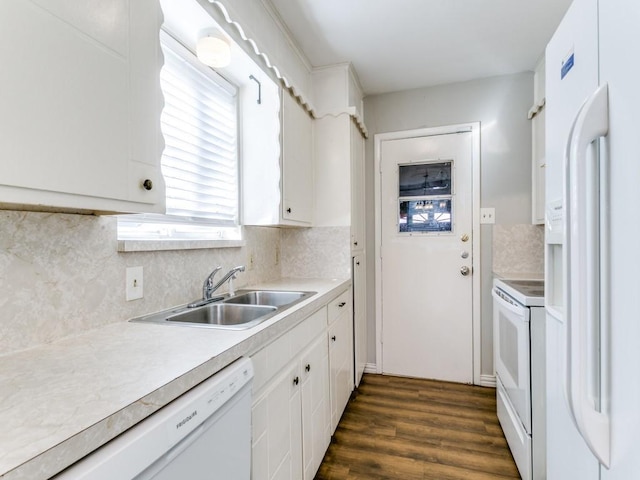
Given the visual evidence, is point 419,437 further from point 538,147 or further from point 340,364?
point 538,147

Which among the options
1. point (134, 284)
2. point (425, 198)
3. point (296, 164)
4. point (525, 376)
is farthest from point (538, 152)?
point (134, 284)

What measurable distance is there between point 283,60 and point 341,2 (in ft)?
1.47

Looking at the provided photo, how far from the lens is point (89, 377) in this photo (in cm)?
74

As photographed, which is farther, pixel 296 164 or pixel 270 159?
pixel 296 164

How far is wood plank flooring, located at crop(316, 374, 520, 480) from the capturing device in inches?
69.2

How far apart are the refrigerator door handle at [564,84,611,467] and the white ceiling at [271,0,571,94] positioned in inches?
64.9

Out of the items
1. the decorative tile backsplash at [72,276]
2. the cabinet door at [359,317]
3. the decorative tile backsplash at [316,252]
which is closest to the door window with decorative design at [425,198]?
the cabinet door at [359,317]

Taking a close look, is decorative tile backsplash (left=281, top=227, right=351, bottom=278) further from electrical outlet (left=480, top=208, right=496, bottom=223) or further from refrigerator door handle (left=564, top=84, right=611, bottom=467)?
refrigerator door handle (left=564, top=84, right=611, bottom=467)

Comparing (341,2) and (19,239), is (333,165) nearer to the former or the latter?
(341,2)

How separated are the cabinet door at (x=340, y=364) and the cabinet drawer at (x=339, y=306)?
1.2 inches

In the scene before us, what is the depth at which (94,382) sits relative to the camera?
71 cm

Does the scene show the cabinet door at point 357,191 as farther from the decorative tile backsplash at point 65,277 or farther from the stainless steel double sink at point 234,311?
the decorative tile backsplash at point 65,277

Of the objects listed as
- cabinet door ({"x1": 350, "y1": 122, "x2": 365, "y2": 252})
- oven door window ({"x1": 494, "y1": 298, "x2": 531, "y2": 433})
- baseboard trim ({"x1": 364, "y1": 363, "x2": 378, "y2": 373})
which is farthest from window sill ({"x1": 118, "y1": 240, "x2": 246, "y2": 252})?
baseboard trim ({"x1": 364, "y1": 363, "x2": 378, "y2": 373})

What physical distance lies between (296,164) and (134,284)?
1.31m
